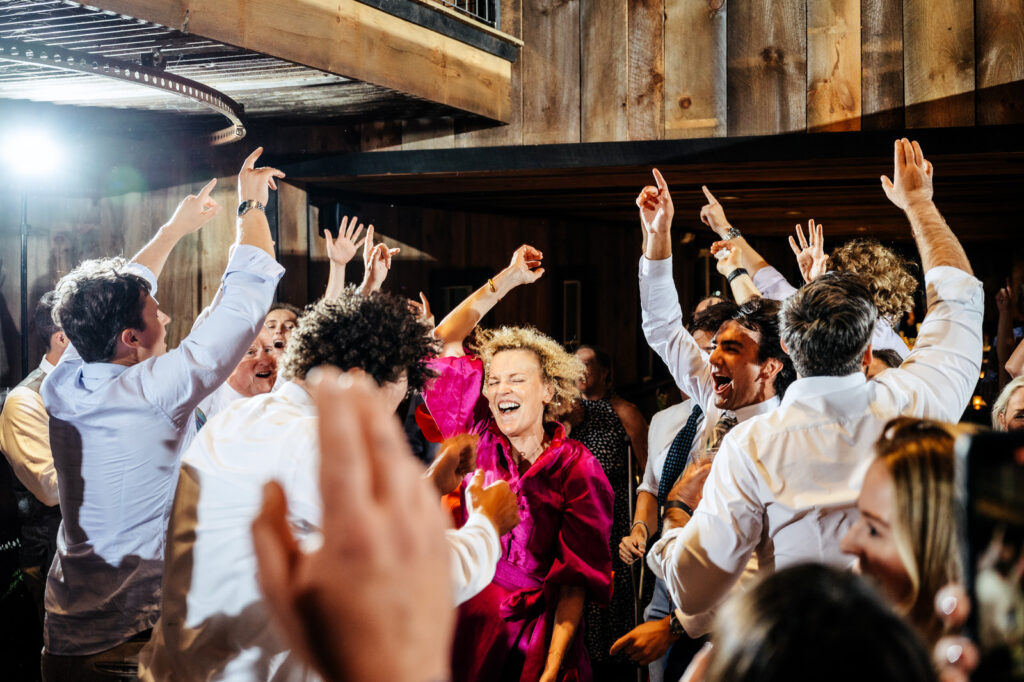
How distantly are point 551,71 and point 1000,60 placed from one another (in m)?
2.08

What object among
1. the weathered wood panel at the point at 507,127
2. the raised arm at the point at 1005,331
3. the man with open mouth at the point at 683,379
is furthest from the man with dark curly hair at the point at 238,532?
the raised arm at the point at 1005,331

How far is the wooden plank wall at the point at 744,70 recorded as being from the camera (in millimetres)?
A: 4141

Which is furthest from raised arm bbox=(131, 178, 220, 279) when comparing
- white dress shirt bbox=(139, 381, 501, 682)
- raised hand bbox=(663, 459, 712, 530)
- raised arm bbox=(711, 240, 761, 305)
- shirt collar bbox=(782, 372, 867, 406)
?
shirt collar bbox=(782, 372, 867, 406)

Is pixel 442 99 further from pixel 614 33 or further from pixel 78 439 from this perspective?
pixel 78 439

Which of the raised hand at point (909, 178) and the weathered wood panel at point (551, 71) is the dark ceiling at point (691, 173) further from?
the raised hand at point (909, 178)

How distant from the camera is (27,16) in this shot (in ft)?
9.74

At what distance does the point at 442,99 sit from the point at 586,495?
2130mm

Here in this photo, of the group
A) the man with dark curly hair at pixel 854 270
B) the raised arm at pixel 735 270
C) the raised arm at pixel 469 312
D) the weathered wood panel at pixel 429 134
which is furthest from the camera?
the weathered wood panel at pixel 429 134

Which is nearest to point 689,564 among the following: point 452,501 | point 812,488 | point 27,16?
point 812,488

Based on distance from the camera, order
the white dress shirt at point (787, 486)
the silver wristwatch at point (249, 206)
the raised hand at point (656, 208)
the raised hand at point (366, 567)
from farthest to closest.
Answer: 1. the raised hand at point (656, 208)
2. the silver wristwatch at point (249, 206)
3. the white dress shirt at point (787, 486)
4. the raised hand at point (366, 567)

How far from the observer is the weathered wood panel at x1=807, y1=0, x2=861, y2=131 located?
4301mm

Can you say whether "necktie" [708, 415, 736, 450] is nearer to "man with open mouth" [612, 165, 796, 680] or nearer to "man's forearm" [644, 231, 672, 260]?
"man with open mouth" [612, 165, 796, 680]

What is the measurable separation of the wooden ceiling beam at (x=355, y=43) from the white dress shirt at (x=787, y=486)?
2259 millimetres

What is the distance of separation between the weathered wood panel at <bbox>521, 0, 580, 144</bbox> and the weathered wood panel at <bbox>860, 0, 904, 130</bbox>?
1.37m
